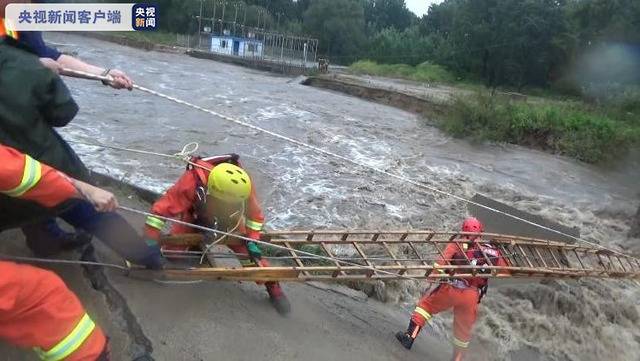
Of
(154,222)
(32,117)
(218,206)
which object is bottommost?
(154,222)

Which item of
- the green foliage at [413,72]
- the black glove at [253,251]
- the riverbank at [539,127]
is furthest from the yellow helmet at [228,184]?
the green foliage at [413,72]

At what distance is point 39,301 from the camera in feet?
7.68

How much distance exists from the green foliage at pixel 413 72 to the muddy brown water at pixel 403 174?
2460cm

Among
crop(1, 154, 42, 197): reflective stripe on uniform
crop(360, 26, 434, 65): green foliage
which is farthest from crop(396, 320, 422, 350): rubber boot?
crop(360, 26, 434, 65): green foliage

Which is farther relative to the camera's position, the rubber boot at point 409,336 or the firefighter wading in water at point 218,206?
the rubber boot at point 409,336

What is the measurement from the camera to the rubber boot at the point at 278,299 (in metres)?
4.47

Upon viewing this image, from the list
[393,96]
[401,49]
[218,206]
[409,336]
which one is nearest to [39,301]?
[218,206]

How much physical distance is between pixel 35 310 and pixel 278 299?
2380 mm

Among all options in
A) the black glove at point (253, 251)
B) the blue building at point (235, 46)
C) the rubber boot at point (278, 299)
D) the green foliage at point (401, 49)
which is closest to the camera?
the black glove at point (253, 251)

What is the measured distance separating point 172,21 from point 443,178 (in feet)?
179

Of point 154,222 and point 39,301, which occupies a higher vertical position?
point 39,301

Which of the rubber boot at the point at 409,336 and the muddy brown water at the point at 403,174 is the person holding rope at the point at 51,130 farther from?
the muddy brown water at the point at 403,174

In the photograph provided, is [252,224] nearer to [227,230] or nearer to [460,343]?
[227,230]

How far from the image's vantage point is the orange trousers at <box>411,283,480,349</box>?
5.00m
